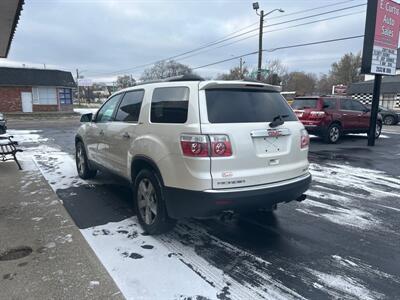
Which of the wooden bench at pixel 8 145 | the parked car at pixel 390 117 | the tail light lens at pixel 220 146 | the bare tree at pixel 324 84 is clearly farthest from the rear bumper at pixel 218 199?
the bare tree at pixel 324 84

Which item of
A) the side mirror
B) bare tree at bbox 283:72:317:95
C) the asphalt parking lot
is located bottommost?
the asphalt parking lot

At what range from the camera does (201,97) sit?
362 cm

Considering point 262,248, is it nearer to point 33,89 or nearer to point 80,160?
point 80,160

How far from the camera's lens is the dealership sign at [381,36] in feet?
37.6

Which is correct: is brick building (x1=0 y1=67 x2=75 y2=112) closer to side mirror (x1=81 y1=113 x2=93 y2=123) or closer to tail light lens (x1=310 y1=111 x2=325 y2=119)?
tail light lens (x1=310 y1=111 x2=325 y2=119)

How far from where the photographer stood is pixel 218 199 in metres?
3.39

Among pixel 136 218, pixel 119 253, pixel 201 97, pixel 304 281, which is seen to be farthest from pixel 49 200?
pixel 304 281

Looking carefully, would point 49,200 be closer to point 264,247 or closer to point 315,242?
point 264,247

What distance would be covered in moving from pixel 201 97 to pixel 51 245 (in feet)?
8.02

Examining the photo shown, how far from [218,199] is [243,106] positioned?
1136mm

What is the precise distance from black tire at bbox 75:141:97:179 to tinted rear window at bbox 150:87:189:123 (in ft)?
10.2

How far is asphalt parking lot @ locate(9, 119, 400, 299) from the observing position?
10.0ft

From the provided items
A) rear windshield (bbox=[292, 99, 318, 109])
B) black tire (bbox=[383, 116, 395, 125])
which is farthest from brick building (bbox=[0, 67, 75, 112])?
black tire (bbox=[383, 116, 395, 125])

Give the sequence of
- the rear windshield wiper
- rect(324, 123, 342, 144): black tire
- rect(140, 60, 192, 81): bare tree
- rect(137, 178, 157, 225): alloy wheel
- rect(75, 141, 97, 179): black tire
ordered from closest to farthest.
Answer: the rear windshield wiper < rect(137, 178, 157, 225): alloy wheel < rect(75, 141, 97, 179): black tire < rect(324, 123, 342, 144): black tire < rect(140, 60, 192, 81): bare tree
